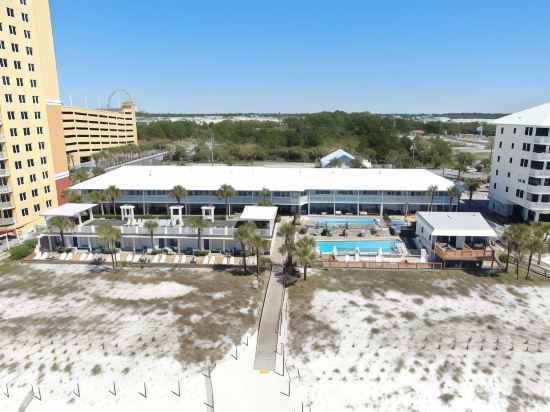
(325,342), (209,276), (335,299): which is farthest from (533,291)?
(209,276)

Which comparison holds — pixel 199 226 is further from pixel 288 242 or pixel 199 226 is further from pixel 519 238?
pixel 519 238

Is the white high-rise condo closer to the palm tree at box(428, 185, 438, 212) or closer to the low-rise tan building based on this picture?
the palm tree at box(428, 185, 438, 212)

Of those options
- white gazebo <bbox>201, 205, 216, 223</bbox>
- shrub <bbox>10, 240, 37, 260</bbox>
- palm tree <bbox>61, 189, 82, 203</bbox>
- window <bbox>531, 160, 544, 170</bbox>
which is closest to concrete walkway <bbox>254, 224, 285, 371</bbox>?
white gazebo <bbox>201, 205, 216, 223</bbox>

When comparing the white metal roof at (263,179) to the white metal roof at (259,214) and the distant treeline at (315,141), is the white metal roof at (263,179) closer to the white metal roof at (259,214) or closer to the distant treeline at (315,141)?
the white metal roof at (259,214)

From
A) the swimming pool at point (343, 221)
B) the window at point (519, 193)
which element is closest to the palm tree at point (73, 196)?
the swimming pool at point (343, 221)

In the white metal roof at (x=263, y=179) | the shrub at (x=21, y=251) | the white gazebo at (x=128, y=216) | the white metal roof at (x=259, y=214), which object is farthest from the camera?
the white metal roof at (x=263, y=179)

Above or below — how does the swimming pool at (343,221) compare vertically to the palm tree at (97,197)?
below
